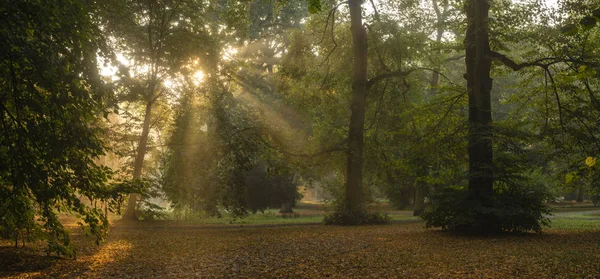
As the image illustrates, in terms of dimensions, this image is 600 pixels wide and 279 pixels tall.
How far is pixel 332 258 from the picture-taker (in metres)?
9.96

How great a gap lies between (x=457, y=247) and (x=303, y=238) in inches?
176

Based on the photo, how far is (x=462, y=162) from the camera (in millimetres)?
16234

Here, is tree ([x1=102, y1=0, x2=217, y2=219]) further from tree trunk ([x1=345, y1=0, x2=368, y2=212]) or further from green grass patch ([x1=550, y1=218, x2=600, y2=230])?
green grass patch ([x1=550, y1=218, x2=600, y2=230])

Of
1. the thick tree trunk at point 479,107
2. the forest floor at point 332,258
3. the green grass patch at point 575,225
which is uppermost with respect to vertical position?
the thick tree trunk at point 479,107

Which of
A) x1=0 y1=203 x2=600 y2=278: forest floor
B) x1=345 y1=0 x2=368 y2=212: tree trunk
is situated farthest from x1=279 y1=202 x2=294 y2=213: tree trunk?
x1=0 y1=203 x2=600 y2=278: forest floor

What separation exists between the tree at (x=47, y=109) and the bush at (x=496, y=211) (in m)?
9.16

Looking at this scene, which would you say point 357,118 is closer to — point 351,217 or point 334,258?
point 351,217

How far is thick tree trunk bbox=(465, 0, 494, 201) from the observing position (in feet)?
43.0

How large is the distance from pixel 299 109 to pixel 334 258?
482 inches

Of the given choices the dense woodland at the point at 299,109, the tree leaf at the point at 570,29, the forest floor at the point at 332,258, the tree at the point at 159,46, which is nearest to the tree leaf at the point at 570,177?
the tree leaf at the point at 570,29

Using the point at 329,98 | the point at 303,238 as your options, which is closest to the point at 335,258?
the point at 303,238

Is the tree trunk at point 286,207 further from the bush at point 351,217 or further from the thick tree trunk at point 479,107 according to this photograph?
the thick tree trunk at point 479,107

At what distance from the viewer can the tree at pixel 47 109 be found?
7.11 metres

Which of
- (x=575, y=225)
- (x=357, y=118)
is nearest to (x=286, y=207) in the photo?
(x=357, y=118)
